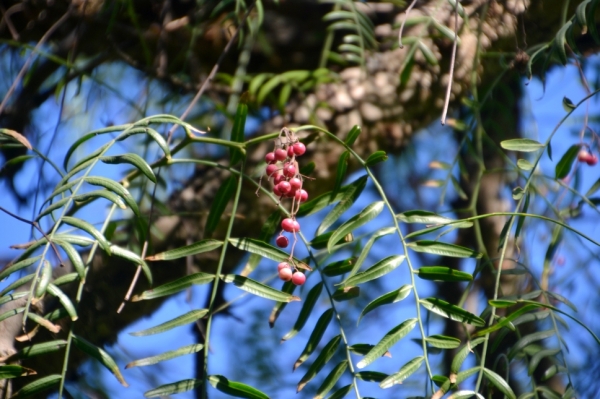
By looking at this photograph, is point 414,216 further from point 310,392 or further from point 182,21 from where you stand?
point 182,21

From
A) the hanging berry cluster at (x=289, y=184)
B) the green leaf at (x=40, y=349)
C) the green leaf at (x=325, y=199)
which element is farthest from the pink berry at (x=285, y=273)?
the green leaf at (x=40, y=349)

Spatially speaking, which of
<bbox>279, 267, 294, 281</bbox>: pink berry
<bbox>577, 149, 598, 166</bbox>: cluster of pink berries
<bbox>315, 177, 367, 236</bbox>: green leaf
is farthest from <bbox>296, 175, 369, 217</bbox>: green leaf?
<bbox>577, 149, 598, 166</bbox>: cluster of pink berries

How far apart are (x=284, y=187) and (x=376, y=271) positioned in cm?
14

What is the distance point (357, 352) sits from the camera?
2.27ft

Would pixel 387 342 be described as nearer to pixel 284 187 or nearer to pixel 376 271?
pixel 376 271

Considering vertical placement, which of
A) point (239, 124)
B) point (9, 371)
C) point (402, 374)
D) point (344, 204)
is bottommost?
point (402, 374)

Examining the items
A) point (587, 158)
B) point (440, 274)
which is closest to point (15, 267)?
point (440, 274)

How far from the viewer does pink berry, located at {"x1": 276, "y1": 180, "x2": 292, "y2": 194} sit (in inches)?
28.3

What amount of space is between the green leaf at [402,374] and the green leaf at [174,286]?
212mm

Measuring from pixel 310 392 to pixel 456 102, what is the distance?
25.4 inches

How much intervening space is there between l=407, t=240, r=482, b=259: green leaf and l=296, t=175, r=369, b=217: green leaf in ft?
0.31

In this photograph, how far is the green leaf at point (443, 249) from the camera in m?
0.68

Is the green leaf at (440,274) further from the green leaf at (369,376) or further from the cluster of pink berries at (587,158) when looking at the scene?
the cluster of pink berries at (587,158)

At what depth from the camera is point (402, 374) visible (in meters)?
0.62
